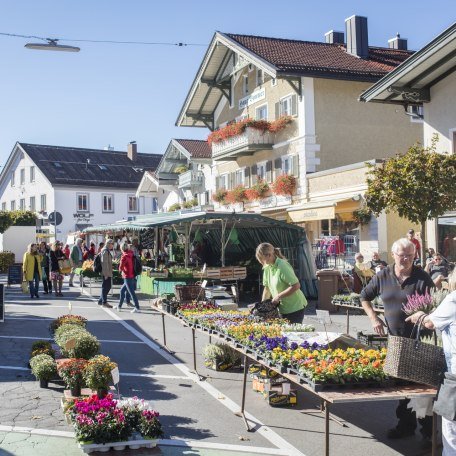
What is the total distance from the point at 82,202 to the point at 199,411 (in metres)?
49.0

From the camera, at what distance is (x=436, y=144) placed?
1667 centimetres

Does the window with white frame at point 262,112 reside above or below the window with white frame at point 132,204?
above

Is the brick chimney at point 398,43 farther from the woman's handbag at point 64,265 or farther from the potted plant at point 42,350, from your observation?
the potted plant at point 42,350

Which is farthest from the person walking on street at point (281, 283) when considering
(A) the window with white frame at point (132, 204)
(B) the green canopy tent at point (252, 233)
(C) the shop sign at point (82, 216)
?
(A) the window with white frame at point (132, 204)

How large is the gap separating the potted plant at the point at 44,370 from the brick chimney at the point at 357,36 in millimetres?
24404

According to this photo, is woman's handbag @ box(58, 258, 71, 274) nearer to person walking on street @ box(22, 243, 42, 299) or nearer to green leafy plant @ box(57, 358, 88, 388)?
person walking on street @ box(22, 243, 42, 299)

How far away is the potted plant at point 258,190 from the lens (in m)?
29.6

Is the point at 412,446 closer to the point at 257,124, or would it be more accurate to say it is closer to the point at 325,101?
the point at 325,101

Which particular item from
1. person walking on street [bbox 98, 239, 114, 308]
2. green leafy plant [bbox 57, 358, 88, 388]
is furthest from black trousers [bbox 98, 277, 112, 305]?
green leafy plant [bbox 57, 358, 88, 388]

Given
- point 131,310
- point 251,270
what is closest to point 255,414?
point 131,310

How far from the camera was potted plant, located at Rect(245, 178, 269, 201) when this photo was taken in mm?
29625

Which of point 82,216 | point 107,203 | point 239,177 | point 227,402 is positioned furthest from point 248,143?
point 107,203

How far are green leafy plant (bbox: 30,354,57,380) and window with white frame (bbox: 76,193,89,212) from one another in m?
47.2

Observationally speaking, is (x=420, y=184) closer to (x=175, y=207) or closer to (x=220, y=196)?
(x=220, y=196)
